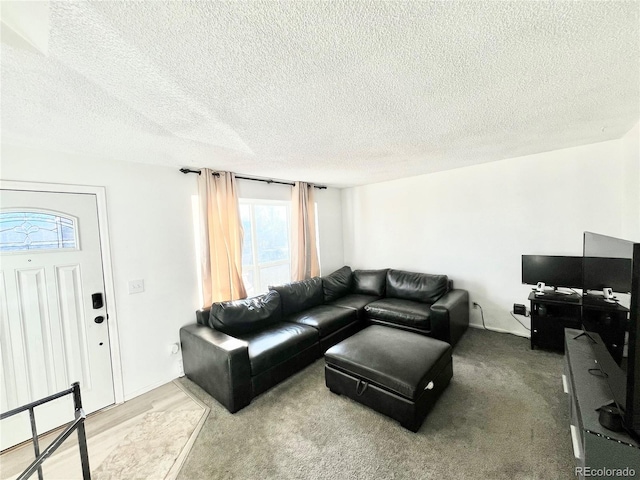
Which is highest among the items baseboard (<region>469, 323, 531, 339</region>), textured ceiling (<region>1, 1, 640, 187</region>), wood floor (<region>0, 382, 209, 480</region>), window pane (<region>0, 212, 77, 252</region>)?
textured ceiling (<region>1, 1, 640, 187</region>)

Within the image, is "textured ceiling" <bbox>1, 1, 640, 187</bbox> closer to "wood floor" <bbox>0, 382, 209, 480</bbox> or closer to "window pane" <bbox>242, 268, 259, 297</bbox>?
"window pane" <bbox>242, 268, 259, 297</bbox>

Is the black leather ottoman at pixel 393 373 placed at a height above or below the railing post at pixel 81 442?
below

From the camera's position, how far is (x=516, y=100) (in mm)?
1608

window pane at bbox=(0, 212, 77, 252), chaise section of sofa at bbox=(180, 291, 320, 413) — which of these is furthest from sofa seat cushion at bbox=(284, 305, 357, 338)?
window pane at bbox=(0, 212, 77, 252)

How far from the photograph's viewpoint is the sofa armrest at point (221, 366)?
2135 millimetres

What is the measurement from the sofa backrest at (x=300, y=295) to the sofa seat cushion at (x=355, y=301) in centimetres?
30

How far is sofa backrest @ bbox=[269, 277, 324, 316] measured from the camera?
339 cm

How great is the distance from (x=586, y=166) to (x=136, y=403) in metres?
5.29

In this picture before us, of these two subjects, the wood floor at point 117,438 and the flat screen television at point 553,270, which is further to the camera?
the flat screen television at point 553,270

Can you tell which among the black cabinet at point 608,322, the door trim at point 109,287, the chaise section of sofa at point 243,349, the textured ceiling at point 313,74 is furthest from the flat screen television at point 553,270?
the door trim at point 109,287

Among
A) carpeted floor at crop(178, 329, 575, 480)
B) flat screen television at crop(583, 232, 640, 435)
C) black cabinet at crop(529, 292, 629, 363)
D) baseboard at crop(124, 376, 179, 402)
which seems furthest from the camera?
black cabinet at crop(529, 292, 629, 363)

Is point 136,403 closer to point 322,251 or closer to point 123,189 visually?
point 123,189

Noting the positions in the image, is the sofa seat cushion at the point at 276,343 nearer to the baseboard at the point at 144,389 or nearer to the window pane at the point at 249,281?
the window pane at the point at 249,281

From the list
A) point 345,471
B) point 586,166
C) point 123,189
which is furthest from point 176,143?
point 586,166
